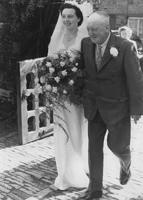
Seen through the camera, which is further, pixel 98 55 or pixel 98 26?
pixel 98 55

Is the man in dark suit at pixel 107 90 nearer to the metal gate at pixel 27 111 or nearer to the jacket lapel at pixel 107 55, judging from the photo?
the jacket lapel at pixel 107 55

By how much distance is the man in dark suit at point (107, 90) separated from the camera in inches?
142

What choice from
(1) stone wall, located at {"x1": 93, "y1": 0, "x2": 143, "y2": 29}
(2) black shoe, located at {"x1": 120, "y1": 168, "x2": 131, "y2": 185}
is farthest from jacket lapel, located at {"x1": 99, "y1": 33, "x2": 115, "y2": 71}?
(1) stone wall, located at {"x1": 93, "y1": 0, "x2": 143, "y2": 29}

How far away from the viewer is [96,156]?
396 cm

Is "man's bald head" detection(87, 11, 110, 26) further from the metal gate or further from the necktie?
the metal gate

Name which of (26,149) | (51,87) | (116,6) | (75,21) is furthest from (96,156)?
(116,6)

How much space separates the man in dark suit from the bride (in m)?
0.20

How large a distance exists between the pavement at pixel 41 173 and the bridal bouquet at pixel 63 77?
1.06m

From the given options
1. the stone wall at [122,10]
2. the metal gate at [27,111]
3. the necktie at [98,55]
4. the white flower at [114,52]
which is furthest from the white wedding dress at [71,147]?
the stone wall at [122,10]

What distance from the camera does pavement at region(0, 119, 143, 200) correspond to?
13.8 ft

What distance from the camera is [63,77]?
13.1 feet

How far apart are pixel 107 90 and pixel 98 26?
613 mm

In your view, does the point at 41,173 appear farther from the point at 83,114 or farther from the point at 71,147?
the point at 83,114

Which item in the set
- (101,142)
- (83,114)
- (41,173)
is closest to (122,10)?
(41,173)
